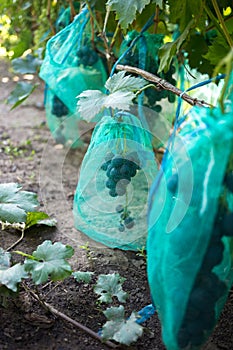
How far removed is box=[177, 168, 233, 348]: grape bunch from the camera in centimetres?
99

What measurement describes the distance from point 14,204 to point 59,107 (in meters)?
0.78

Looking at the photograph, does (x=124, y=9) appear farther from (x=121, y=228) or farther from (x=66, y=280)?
(x=66, y=280)

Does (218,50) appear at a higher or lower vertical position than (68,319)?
higher

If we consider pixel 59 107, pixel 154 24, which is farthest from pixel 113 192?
pixel 59 107

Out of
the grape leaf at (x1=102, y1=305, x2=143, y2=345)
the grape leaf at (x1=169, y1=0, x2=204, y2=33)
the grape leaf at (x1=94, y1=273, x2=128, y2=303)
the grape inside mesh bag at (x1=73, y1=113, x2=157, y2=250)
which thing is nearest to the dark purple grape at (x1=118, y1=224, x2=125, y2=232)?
Answer: the grape inside mesh bag at (x1=73, y1=113, x2=157, y2=250)

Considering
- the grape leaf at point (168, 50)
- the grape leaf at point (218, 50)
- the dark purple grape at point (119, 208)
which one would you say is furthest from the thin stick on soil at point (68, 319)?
the grape leaf at point (218, 50)

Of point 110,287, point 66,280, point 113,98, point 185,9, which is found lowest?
point 66,280

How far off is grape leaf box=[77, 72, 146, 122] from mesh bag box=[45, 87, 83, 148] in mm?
805

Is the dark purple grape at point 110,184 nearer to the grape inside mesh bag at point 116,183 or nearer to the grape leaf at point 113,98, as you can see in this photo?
the grape inside mesh bag at point 116,183

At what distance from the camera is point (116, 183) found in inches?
55.9

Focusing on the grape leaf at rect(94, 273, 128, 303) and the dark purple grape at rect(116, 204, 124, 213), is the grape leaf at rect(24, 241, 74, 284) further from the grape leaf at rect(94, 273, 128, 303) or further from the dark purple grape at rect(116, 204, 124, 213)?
the dark purple grape at rect(116, 204, 124, 213)

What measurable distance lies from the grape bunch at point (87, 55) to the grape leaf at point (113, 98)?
0.64m

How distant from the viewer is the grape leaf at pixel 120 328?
1.16 m

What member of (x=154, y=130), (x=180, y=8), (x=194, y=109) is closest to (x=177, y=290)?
(x=194, y=109)
